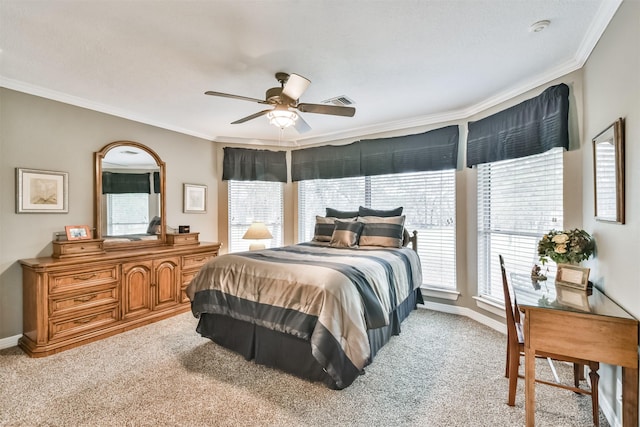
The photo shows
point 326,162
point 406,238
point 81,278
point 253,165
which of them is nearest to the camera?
point 81,278

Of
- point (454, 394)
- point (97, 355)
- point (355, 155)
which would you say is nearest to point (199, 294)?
point (97, 355)

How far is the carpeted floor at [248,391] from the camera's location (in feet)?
6.07

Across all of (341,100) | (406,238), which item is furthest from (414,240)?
(341,100)

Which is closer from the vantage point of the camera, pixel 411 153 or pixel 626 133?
pixel 626 133

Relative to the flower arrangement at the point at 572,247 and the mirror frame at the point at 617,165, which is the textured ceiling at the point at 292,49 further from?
the flower arrangement at the point at 572,247

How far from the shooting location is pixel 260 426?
1.78 m

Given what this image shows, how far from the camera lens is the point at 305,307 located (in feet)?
7.03

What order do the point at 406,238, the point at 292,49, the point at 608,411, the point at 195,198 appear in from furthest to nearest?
the point at 195,198 → the point at 406,238 → the point at 292,49 → the point at 608,411

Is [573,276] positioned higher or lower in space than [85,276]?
higher

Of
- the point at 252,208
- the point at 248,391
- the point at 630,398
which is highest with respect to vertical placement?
the point at 252,208

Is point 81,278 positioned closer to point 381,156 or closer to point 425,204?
point 381,156

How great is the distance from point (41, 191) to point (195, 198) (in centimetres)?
180

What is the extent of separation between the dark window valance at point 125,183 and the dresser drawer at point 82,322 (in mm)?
1403

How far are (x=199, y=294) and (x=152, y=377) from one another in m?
0.72
